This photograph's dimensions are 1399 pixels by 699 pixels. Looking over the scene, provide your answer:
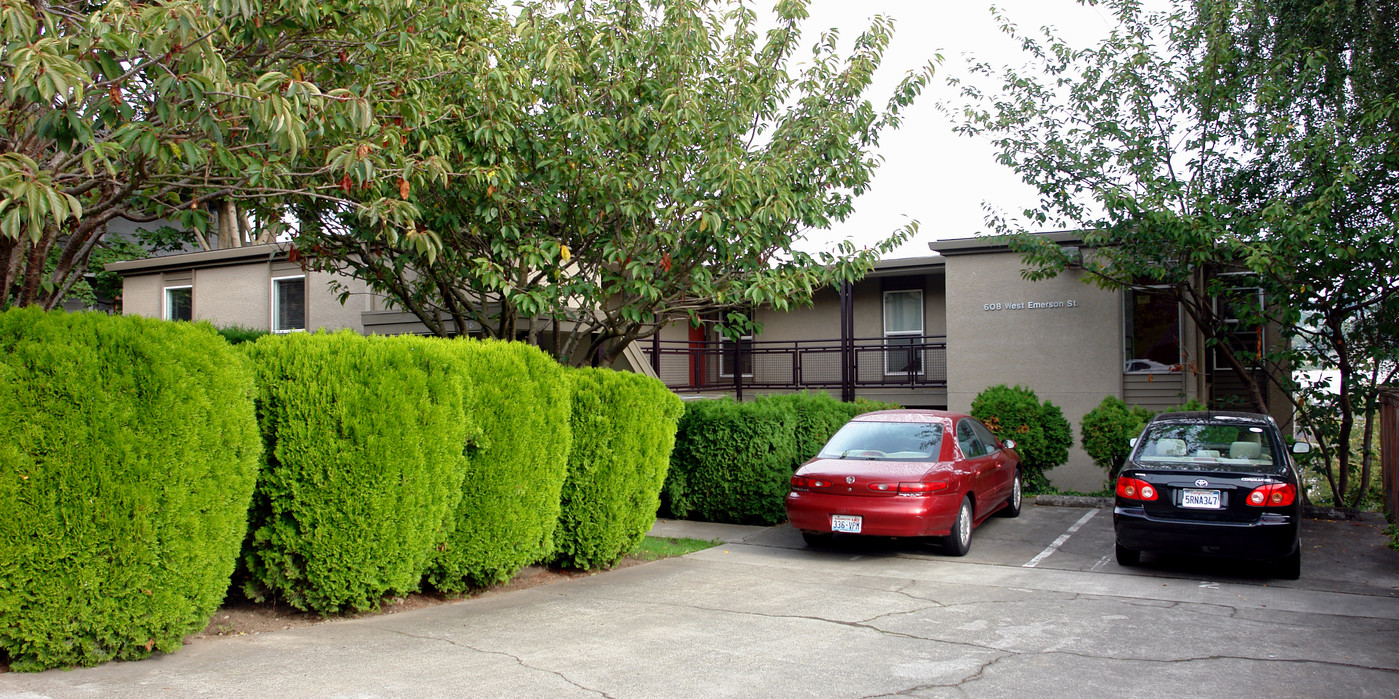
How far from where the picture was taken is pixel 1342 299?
12.1 m

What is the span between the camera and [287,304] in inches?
720

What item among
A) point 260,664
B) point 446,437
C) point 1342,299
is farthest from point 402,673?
point 1342,299

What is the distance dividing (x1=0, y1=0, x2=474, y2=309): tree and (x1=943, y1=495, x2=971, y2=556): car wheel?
20.4 ft

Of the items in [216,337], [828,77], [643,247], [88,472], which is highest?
[828,77]

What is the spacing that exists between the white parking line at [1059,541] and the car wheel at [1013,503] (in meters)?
0.77

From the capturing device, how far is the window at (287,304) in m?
18.1

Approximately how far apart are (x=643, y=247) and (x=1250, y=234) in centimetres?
814

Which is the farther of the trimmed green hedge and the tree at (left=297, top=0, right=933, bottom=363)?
the trimmed green hedge

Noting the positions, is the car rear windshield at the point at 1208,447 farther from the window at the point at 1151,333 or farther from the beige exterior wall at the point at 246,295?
the beige exterior wall at the point at 246,295

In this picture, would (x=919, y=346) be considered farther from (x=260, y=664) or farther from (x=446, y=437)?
(x=260, y=664)

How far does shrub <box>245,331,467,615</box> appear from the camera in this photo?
6180mm

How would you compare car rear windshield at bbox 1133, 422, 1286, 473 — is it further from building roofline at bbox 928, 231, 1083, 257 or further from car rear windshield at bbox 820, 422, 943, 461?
building roofline at bbox 928, 231, 1083, 257

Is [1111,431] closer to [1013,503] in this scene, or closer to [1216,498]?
[1013,503]

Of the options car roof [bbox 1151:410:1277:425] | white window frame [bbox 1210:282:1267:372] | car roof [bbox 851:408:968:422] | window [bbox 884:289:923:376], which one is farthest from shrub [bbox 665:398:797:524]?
window [bbox 884:289:923:376]
